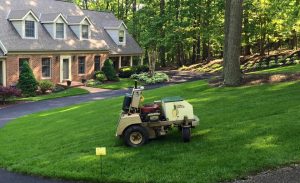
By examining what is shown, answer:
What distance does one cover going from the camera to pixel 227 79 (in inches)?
752

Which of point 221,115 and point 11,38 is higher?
point 11,38

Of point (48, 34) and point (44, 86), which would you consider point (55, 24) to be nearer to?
point (48, 34)

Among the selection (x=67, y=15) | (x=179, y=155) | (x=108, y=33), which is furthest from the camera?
(x=108, y=33)

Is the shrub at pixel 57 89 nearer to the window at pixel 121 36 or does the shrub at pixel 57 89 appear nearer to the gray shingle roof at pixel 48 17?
the gray shingle roof at pixel 48 17

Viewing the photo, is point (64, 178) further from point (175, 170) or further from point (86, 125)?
point (86, 125)

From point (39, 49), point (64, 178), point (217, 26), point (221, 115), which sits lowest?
point (64, 178)

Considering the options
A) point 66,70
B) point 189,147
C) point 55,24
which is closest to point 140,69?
point 66,70

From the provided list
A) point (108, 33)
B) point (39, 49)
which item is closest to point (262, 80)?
point (39, 49)

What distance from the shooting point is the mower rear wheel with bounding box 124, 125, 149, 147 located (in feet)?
36.1

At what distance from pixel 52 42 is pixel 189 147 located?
92.9 ft

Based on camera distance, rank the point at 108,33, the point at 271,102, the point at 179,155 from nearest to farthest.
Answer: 1. the point at 179,155
2. the point at 271,102
3. the point at 108,33

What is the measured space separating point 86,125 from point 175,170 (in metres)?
7.00

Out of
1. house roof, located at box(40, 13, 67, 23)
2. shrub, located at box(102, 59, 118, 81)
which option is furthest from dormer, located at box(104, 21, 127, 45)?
house roof, located at box(40, 13, 67, 23)

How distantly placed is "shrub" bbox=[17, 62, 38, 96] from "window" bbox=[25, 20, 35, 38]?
3950 millimetres
